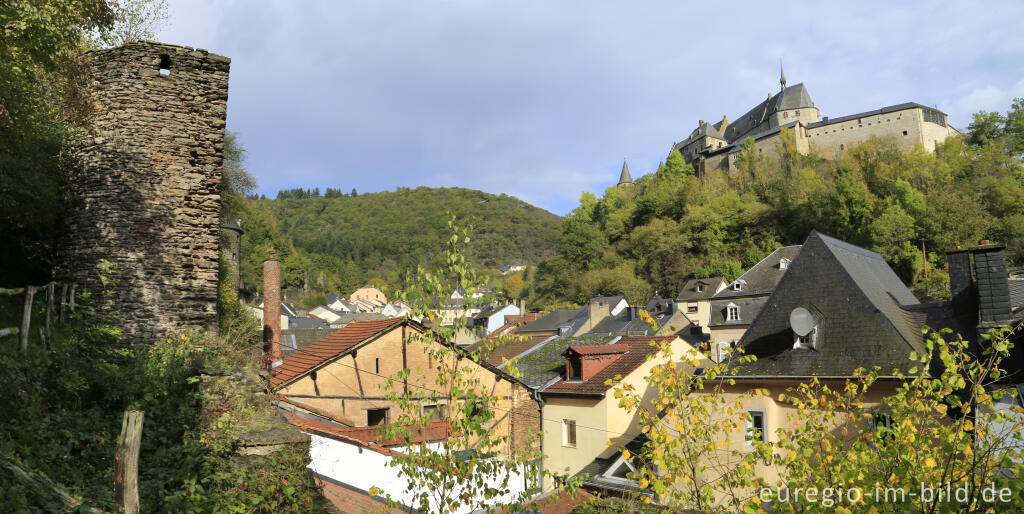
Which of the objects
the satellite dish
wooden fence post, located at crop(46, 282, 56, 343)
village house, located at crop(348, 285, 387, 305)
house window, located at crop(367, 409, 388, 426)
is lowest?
Answer: house window, located at crop(367, 409, 388, 426)

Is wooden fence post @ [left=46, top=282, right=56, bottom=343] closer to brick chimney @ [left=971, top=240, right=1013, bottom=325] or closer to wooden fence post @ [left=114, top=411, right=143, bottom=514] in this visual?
wooden fence post @ [left=114, top=411, right=143, bottom=514]

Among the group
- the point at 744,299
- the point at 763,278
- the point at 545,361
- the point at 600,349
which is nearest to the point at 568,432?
the point at 600,349

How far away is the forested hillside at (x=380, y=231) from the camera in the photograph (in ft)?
321

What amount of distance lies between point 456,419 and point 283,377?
481 inches

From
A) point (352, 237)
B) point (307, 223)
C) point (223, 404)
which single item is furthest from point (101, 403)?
point (307, 223)

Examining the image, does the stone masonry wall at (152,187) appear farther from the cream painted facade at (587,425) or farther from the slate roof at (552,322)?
the slate roof at (552,322)

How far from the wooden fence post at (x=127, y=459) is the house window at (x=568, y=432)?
1693 cm

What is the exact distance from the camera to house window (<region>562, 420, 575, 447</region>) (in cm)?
2006

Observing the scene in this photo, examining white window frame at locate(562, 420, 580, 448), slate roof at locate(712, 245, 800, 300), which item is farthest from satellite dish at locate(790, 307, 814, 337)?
slate roof at locate(712, 245, 800, 300)

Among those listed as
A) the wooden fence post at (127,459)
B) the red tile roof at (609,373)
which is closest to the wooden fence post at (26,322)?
the wooden fence post at (127,459)

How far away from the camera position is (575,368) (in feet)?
69.9

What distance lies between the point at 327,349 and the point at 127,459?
12.5 meters

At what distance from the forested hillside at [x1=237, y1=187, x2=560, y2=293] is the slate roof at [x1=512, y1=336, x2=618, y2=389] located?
1710 inches

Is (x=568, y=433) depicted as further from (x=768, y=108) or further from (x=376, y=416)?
(x=768, y=108)
